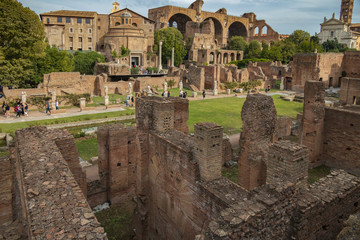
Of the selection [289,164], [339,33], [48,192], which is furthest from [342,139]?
[339,33]

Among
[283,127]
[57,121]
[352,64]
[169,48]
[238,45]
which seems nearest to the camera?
[283,127]

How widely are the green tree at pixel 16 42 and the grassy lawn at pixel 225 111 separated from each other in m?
17.4

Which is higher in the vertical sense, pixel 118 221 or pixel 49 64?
pixel 49 64

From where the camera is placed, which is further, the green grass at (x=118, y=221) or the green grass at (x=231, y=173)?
the green grass at (x=231, y=173)

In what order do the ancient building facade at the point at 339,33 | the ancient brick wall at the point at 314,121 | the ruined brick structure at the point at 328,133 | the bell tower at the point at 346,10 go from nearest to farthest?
the ruined brick structure at the point at 328,133
the ancient brick wall at the point at 314,121
the ancient building facade at the point at 339,33
the bell tower at the point at 346,10

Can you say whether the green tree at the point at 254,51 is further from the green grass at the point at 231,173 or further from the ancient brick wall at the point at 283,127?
the green grass at the point at 231,173

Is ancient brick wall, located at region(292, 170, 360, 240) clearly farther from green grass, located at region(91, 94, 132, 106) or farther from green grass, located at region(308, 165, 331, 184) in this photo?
green grass, located at region(91, 94, 132, 106)

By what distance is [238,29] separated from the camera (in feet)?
289

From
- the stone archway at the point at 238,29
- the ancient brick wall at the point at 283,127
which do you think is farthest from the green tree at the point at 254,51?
the ancient brick wall at the point at 283,127

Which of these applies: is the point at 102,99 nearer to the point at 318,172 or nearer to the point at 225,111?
the point at 225,111

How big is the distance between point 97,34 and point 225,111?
1751 inches

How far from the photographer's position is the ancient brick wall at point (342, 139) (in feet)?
40.5

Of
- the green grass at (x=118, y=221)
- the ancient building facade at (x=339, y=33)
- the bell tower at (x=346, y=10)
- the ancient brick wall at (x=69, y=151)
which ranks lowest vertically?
the green grass at (x=118, y=221)

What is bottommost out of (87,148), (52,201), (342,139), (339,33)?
(87,148)
